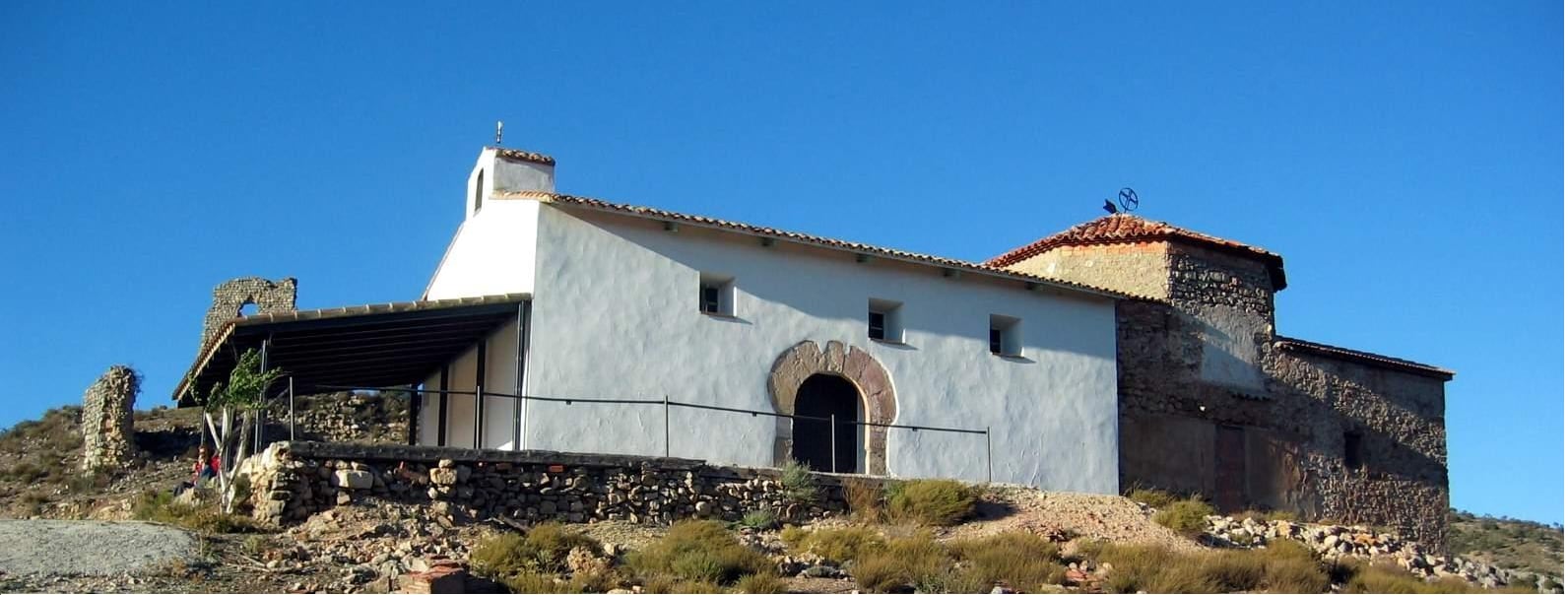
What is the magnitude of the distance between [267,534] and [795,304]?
855cm

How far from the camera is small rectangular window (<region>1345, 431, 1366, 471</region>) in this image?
28.6m

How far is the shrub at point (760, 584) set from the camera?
635 inches

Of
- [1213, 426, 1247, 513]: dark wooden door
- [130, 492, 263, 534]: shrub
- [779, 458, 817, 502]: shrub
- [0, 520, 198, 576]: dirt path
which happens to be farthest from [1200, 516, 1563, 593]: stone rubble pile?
[0, 520, 198, 576]: dirt path

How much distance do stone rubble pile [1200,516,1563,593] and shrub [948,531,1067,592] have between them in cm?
343

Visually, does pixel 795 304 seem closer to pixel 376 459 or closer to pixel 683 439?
pixel 683 439

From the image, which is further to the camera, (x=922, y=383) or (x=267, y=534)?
(x=922, y=383)

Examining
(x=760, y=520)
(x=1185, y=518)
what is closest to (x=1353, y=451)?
(x=1185, y=518)

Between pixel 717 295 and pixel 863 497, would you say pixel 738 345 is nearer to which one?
pixel 717 295

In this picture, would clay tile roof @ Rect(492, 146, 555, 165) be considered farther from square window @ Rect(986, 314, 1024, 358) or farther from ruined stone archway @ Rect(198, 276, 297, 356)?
ruined stone archway @ Rect(198, 276, 297, 356)

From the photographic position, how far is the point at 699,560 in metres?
16.7

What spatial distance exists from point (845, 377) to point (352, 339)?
270 inches

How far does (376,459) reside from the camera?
727 inches

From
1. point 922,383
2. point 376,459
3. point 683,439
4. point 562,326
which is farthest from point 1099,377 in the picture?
point 376,459

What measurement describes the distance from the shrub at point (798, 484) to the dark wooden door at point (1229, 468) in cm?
870
